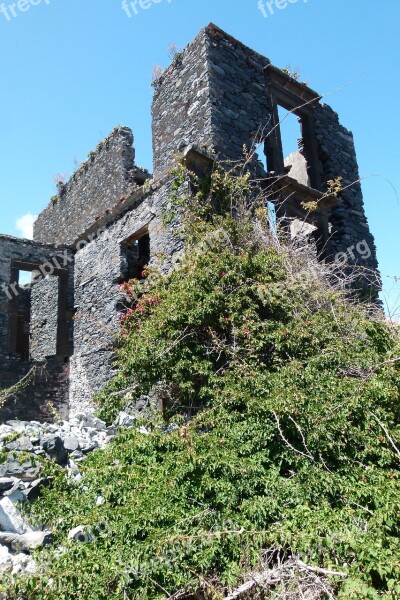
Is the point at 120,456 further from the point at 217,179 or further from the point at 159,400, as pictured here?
the point at 217,179

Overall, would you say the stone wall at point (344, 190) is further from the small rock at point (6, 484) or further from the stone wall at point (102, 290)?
the small rock at point (6, 484)

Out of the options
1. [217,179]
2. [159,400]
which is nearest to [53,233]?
[217,179]

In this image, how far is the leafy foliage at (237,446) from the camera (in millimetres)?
3734

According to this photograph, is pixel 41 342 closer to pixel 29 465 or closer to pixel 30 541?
pixel 29 465

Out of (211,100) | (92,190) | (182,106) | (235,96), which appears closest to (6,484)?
(211,100)

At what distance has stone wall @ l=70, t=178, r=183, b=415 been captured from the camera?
9.16 meters

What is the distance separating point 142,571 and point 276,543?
926mm

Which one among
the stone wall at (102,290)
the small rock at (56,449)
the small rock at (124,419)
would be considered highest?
the stone wall at (102,290)

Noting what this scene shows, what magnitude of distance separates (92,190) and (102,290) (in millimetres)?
4980

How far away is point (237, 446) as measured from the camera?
486 cm

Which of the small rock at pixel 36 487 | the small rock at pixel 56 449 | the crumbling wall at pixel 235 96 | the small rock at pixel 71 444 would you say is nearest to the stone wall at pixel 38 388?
the small rock at pixel 71 444

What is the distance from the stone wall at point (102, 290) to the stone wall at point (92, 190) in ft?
3.16

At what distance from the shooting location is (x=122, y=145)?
43.2ft

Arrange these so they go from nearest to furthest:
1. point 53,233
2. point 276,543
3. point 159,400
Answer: point 276,543 → point 159,400 → point 53,233
